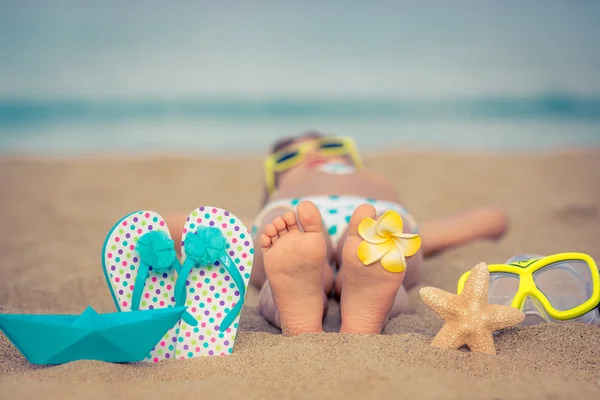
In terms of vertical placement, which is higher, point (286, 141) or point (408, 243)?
point (286, 141)

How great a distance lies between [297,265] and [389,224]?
0.24 metres

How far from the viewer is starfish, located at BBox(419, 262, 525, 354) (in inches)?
57.1

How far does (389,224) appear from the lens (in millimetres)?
1488

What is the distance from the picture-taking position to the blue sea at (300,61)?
25.4ft

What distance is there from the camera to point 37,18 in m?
8.48

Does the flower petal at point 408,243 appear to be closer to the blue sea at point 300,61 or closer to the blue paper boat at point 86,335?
the blue paper boat at point 86,335

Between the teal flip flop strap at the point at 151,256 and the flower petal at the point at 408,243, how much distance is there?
528 mm

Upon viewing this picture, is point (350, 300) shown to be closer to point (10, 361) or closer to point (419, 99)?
point (10, 361)

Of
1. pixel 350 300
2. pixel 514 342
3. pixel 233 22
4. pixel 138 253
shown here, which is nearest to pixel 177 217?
pixel 138 253

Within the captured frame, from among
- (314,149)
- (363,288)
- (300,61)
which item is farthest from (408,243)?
(300,61)

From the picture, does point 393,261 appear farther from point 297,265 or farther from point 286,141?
point 286,141

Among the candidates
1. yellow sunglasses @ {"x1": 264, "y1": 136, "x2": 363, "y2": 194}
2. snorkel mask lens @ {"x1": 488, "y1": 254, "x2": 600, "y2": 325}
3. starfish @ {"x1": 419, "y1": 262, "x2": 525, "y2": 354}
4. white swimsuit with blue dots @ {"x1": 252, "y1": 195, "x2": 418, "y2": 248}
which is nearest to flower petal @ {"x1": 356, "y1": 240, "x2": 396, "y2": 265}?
starfish @ {"x1": 419, "y1": 262, "x2": 525, "y2": 354}

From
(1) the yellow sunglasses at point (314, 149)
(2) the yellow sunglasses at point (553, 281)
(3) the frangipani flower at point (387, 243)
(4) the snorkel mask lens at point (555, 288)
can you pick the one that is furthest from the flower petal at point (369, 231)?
(1) the yellow sunglasses at point (314, 149)

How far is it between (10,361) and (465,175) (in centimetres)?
337
